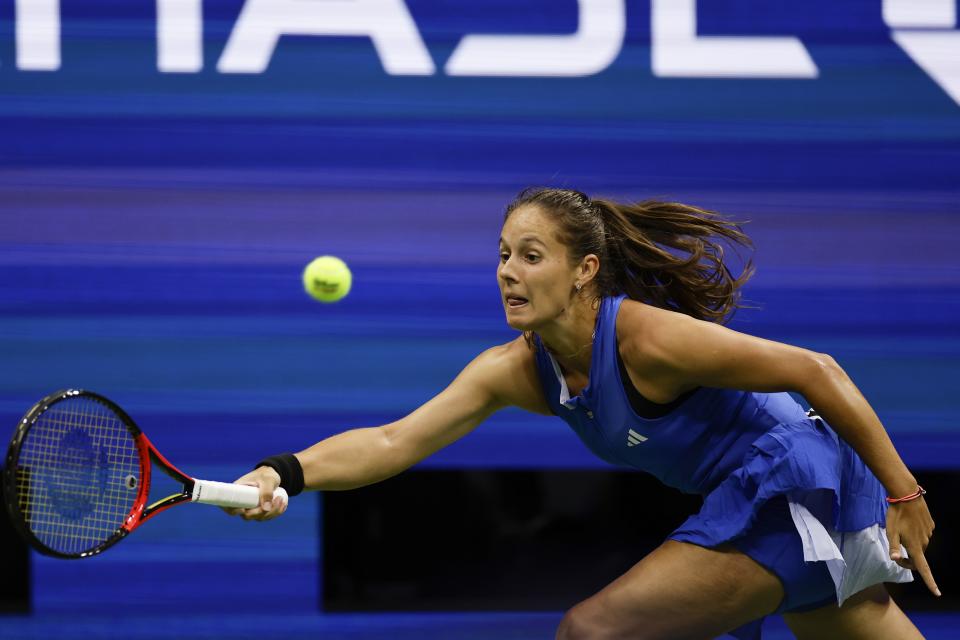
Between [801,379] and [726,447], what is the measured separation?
333 millimetres

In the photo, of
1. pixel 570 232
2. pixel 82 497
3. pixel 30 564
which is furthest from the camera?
pixel 30 564

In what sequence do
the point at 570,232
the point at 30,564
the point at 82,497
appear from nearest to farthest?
1. the point at 82,497
2. the point at 570,232
3. the point at 30,564

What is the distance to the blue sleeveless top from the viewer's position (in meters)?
2.65

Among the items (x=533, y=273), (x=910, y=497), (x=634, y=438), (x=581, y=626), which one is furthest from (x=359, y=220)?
(x=910, y=497)

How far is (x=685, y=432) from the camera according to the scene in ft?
8.98

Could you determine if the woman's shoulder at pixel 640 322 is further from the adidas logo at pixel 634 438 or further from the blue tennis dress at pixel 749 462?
the adidas logo at pixel 634 438

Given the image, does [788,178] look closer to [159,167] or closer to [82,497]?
[159,167]

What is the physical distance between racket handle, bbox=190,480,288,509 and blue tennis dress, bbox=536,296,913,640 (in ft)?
2.41

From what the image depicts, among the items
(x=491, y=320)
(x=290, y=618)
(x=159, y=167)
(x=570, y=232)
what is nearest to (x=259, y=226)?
(x=159, y=167)

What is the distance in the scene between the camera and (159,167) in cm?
418

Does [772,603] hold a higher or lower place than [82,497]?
lower

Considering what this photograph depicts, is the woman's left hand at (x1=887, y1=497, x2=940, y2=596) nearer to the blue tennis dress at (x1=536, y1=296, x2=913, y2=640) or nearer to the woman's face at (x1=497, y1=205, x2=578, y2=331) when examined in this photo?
the blue tennis dress at (x1=536, y1=296, x2=913, y2=640)

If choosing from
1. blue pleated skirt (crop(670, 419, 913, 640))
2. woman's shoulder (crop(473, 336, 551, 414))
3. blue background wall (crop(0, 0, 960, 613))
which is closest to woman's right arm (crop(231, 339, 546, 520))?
woman's shoulder (crop(473, 336, 551, 414))

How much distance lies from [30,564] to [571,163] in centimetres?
222
